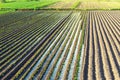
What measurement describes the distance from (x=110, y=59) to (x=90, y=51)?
196cm

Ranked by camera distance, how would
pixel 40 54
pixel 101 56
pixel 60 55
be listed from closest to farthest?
pixel 101 56
pixel 60 55
pixel 40 54

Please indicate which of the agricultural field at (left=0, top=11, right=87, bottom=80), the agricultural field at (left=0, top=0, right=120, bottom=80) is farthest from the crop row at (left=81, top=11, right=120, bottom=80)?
the agricultural field at (left=0, top=11, right=87, bottom=80)

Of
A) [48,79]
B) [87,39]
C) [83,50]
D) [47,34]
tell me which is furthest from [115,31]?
[48,79]

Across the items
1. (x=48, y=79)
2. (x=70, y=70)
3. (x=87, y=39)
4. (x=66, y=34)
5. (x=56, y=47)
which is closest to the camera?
(x=48, y=79)

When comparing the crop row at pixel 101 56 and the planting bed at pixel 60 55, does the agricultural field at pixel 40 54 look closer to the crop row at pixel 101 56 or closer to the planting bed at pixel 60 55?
the planting bed at pixel 60 55

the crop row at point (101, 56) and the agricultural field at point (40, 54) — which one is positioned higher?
the crop row at point (101, 56)

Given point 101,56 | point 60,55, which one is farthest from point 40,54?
point 101,56

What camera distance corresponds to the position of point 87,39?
18188mm

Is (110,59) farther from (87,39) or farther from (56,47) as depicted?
(87,39)

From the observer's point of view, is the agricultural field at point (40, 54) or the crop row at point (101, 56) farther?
the agricultural field at point (40, 54)

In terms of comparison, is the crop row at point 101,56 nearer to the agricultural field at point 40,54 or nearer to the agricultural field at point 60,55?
the agricultural field at point 60,55

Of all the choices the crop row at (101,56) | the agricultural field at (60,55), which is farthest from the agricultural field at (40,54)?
the crop row at (101,56)

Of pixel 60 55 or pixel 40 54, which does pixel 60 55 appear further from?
pixel 40 54

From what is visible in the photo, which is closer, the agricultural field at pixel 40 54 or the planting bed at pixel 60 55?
the planting bed at pixel 60 55
